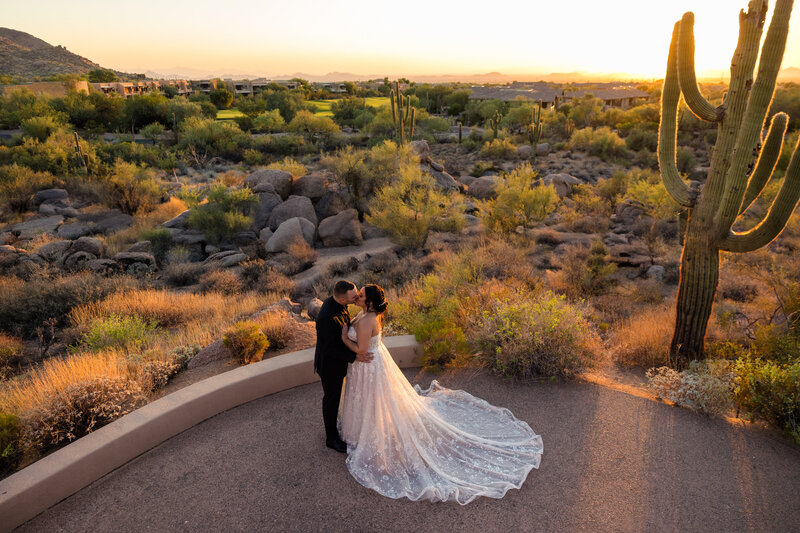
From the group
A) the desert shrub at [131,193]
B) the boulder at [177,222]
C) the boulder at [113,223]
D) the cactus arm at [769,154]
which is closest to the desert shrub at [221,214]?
the boulder at [177,222]

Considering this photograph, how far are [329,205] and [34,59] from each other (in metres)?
126

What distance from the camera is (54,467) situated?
14.1 feet

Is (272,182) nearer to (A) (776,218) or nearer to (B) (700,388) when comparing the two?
(A) (776,218)

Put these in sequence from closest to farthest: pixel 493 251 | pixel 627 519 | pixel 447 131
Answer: pixel 627 519, pixel 493 251, pixel 447 131

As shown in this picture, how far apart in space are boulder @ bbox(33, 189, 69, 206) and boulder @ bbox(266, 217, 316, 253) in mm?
13371

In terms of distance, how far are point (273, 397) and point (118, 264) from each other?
36.2ft

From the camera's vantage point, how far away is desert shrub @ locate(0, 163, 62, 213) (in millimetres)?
20797

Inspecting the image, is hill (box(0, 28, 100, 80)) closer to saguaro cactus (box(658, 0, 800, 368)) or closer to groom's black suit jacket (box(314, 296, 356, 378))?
groom's black suit jacket (box(314, 296, 356, 378))

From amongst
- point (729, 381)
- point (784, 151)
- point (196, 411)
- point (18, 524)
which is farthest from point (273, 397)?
point (784, 151)

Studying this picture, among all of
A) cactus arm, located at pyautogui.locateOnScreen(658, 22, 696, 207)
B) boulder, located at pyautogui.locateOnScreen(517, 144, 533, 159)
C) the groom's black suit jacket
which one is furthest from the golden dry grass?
boulder, located at pyautogui.locateOnScreen(517, 144, 533, 159)

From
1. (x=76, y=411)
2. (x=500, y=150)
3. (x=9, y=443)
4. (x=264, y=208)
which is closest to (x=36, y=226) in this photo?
(x=264, y=208)

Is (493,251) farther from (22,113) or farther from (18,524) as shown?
(22,113)

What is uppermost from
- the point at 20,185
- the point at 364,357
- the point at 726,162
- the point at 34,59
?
the point at 34,59

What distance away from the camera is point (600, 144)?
33.9 meters
